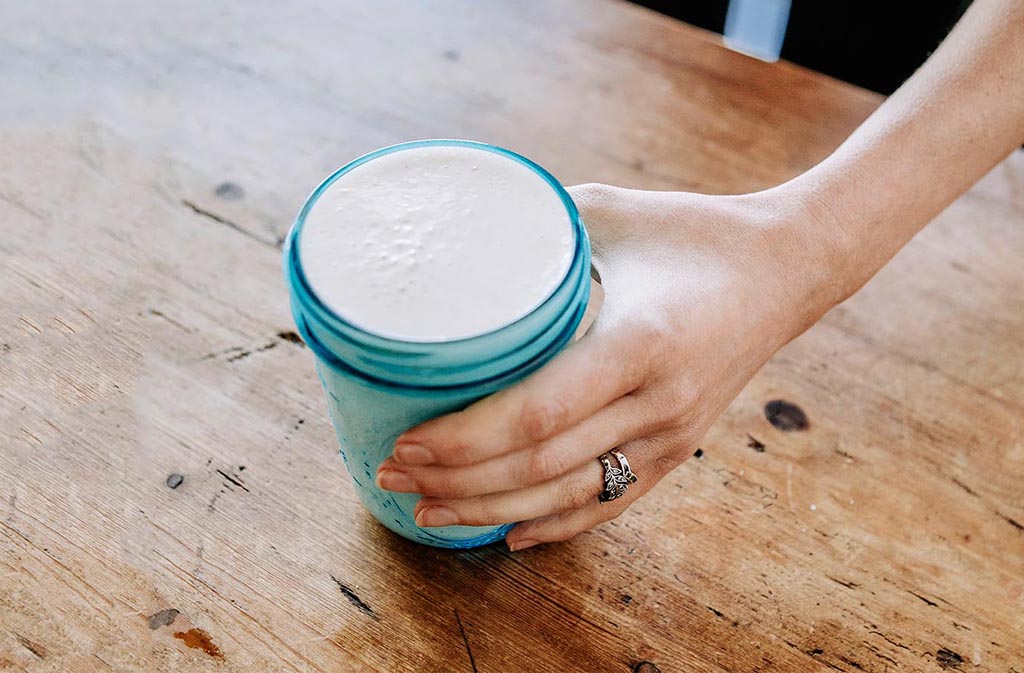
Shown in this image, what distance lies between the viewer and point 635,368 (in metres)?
0.49

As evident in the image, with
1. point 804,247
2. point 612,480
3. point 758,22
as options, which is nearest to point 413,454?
point 612,480

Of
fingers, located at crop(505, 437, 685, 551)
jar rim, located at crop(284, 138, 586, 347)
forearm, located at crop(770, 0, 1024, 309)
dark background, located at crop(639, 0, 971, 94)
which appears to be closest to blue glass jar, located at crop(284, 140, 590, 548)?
jar rim, located at crop(284, 138, 586, 347)

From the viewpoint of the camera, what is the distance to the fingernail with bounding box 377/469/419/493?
18.8 inches

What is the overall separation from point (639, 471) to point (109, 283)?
18.0 inches

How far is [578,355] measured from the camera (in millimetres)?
469

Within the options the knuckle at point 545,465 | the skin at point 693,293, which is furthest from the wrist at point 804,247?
the knuckle at point 545,465

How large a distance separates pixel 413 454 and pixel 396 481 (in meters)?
0.03

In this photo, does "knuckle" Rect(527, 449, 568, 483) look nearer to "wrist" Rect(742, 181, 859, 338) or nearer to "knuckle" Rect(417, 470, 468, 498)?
"knuckle" Rect(417, 470, 468, 498)

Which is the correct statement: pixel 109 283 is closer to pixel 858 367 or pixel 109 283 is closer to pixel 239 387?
pixel 239 387

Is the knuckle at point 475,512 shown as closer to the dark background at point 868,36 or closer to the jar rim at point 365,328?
the jar rim at point 365,328

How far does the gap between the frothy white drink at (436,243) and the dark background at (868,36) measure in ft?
2.69

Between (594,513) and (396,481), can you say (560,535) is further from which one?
(396,481)

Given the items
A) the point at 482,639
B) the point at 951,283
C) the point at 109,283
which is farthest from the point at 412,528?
the point at 951,283

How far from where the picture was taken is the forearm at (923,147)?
0.62 meters
